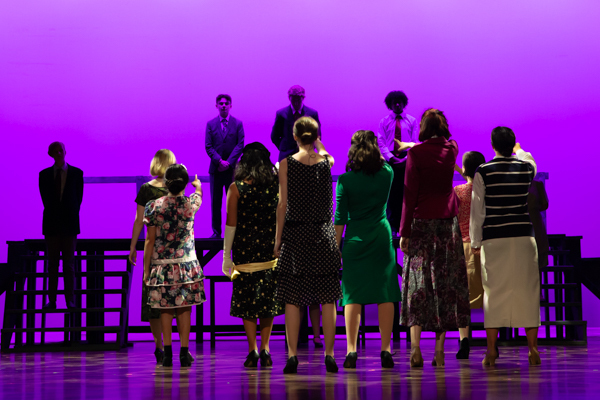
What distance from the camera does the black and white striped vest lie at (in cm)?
466

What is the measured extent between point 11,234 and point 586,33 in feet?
33.4

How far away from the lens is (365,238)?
4.60 meters

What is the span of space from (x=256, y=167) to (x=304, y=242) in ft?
1.98

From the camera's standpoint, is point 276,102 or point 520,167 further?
point 276,102

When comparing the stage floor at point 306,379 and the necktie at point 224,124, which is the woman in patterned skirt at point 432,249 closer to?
the stage floor at point 306,379

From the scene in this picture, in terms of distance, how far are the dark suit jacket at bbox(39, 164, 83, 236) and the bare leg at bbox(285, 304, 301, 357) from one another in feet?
9.68

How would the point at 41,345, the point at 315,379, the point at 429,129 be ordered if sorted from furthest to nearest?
the point at 41,345, the point at 429,129, the point at 315,379

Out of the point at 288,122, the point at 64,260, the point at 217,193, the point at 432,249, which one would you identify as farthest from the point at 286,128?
the point at 432,249

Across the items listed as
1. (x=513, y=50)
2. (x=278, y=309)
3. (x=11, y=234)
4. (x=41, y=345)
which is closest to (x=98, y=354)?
(x=41, y=345)

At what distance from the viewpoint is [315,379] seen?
13.2ft

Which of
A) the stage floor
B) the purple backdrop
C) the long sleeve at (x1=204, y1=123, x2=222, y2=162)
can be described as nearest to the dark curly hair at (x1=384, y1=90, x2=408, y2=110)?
the long sleeve at (x1=204, y1=123, x2=222, y2=162)

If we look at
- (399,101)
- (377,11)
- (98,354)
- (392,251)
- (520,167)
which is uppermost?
(377,11)

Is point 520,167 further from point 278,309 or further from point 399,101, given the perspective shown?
point 399,101

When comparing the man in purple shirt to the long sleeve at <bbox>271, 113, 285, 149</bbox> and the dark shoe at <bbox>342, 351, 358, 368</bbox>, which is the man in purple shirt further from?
the dark shoe at <bbox>342, 351, 358, 368</bbox>
